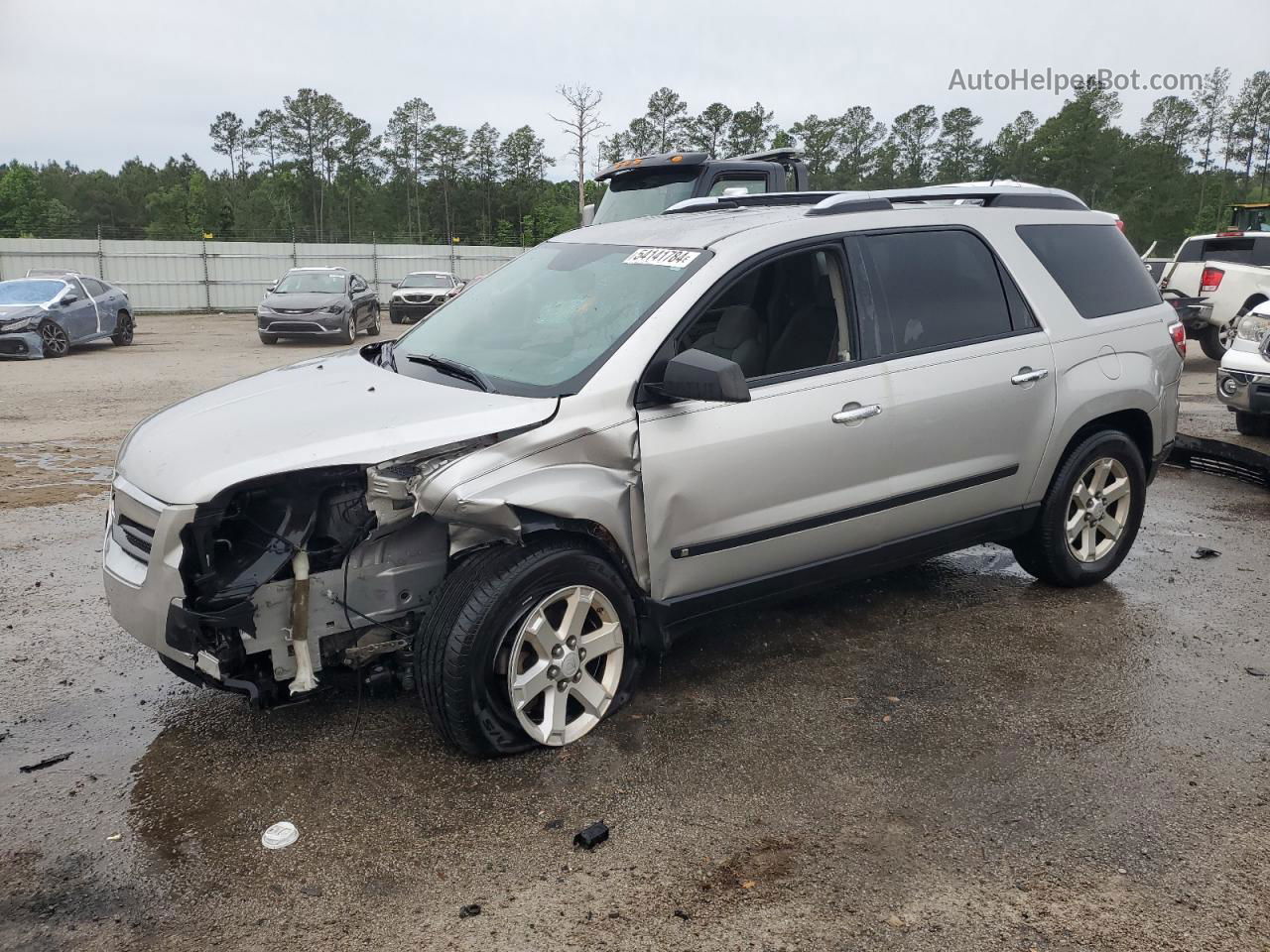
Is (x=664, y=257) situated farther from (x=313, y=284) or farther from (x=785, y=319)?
(x=313, y=284)

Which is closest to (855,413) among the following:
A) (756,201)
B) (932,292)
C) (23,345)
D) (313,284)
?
(932,292)

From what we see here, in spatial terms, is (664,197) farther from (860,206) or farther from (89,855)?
(89,855)

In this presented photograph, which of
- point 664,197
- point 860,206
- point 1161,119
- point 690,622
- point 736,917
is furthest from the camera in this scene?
point 1161,119

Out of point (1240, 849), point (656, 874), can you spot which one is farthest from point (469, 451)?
point (1240, 849)

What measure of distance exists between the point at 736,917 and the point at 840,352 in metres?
2.27

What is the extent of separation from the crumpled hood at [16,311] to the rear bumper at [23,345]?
24 cm

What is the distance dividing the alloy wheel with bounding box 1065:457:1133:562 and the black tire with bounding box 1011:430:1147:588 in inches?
1.1

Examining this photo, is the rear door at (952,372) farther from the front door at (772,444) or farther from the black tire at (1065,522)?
the black tire at (1065,522)

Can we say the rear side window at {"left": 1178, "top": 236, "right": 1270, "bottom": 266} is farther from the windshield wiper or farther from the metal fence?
the metal fence

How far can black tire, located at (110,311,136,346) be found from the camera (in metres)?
18.8

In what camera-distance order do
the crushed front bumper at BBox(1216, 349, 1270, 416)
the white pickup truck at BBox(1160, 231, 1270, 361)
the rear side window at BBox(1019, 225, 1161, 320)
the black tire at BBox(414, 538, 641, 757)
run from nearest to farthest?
1. the black tire at BBox(414, 538, 641, 757)
2. the rear side window at BBox(1019, 225, 1161, 320)
3. the crushed front bumper at BBox(1216, 349, 1270, 416)
4. the white pickup truck at BBox(1160, 231, 1270, 361)

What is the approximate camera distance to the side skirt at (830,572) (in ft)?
12.2

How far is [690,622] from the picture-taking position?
3787 mm

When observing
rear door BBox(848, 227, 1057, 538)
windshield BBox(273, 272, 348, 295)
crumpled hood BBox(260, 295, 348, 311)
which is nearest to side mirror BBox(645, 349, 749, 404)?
rear door BBox(848, 227, 1057, 538)
